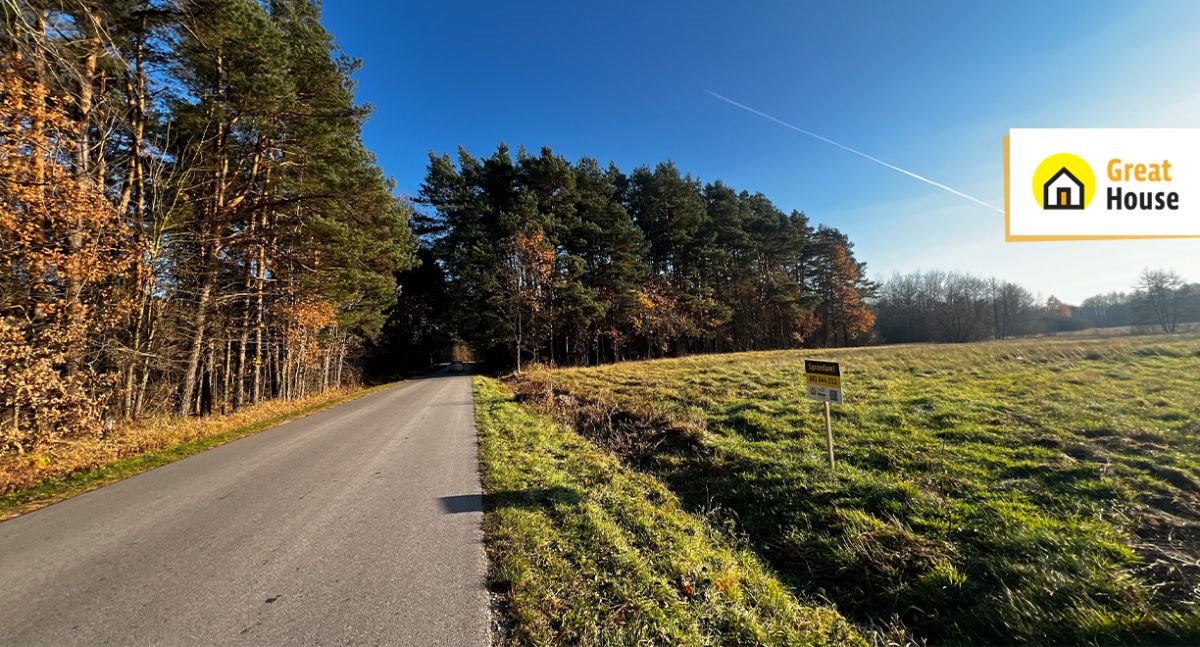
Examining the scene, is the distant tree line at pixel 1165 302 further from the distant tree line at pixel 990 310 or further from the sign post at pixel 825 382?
the sign post at pixel 825 382


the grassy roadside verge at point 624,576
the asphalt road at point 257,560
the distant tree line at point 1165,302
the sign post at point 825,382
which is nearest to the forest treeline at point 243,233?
the asphalt road at point 257,560

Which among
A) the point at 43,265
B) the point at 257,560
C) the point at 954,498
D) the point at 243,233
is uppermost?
the point at 243,233

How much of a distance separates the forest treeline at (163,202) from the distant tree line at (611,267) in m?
10.9

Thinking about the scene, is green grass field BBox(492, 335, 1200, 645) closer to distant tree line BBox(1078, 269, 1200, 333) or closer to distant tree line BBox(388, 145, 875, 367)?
distant tree line BBox(388, 145, 875, 367)

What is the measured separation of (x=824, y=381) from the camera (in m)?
5.98

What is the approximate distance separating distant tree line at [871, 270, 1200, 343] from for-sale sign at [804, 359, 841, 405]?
196 feet

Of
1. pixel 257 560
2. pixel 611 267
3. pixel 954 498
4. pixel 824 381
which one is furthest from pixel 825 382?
pixel 611 267

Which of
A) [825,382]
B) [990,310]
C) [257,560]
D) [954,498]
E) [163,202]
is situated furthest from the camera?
[990,310]

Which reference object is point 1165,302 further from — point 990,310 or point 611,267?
point 611,267

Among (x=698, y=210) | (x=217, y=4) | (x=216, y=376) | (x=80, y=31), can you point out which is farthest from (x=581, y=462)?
(x=698, y=210)

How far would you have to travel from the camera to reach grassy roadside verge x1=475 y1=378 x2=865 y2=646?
2668 mm

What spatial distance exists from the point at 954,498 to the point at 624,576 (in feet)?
13.0

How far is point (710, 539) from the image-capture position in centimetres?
420

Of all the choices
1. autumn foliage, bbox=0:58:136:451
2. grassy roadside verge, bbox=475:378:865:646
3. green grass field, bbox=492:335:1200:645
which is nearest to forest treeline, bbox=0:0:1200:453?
autumn foliage, bbox=0:58:136:451
